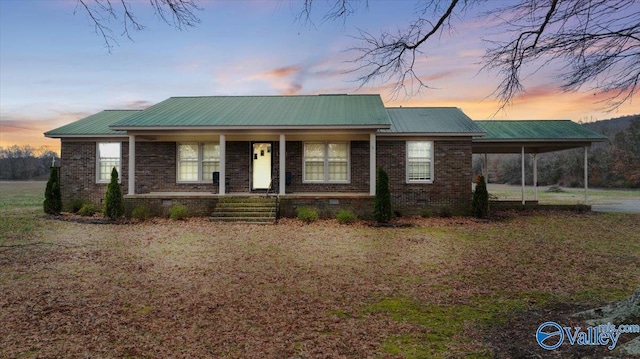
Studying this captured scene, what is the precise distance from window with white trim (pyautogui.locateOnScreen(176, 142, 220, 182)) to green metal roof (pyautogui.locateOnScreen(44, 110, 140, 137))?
274cm

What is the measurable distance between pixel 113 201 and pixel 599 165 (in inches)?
1752

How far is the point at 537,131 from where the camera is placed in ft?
54.6

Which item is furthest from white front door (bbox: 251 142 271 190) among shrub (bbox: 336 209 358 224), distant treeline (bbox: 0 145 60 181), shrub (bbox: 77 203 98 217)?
distant treeline (bbox: 0 145 60 181)

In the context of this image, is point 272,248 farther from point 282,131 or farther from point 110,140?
point 110,140

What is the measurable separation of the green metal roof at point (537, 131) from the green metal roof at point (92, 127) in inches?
661

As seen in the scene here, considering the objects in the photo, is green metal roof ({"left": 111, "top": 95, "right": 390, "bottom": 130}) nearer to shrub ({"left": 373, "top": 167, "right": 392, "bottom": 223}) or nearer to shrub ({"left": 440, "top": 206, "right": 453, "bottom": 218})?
shrub ({"left": 373, "top": 167, "right": 392, "bottom": 223})

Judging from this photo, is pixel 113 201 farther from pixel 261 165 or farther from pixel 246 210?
pixel 261 165

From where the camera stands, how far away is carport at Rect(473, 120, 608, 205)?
15.7 metres

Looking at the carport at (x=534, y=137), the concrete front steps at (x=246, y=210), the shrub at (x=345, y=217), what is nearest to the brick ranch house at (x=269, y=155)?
the concrete front steps at (x=246, y=210)

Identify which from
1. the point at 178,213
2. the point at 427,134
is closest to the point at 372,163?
the point at 427,134

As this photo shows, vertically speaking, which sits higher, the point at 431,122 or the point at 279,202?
the point at 431,122

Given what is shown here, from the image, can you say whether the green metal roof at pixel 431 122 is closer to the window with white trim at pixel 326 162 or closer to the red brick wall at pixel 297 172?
the red brick wall at pixel 297 172

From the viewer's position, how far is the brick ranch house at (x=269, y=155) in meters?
14.0

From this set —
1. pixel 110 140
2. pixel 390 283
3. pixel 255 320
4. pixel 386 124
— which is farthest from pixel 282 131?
pixel 255 320
